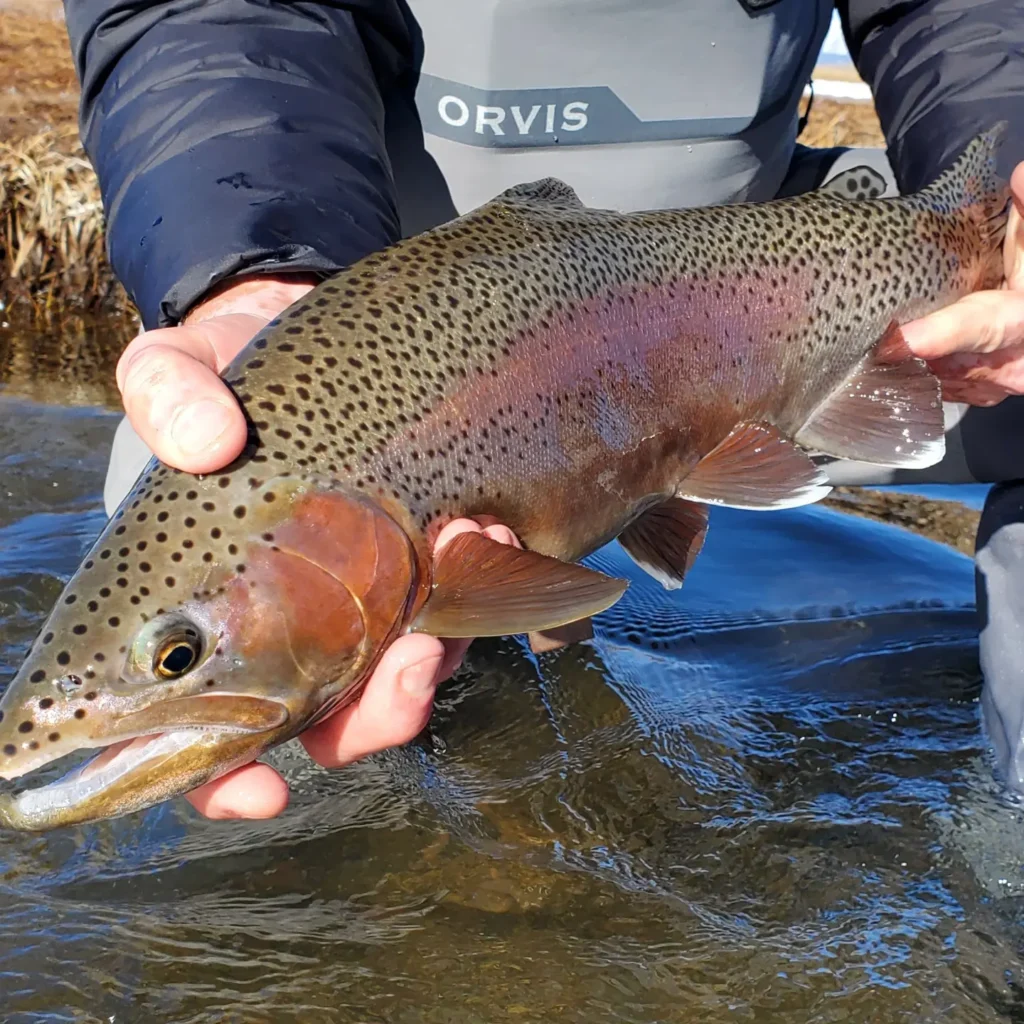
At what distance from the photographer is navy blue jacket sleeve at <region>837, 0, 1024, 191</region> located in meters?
3.47

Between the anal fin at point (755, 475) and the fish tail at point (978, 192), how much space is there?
0.89 m

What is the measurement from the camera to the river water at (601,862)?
8.25 ft

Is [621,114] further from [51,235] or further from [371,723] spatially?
[51,235]

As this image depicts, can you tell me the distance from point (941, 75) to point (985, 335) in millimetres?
1180

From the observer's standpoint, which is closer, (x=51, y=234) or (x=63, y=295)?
(x=51, y=234)

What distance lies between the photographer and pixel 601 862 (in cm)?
300

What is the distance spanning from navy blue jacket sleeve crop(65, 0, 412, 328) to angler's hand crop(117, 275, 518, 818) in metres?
0.24

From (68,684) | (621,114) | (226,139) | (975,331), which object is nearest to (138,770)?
(68,684)

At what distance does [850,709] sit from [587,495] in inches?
72.7

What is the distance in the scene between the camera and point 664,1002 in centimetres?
252

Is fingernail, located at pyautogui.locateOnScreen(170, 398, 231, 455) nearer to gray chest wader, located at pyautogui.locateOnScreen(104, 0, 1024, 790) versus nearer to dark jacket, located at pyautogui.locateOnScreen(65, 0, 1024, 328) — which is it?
dark jacket, located at pyautogui.locateOnScreen(65, 0, 1024, 328)

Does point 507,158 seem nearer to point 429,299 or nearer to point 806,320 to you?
point 806,320

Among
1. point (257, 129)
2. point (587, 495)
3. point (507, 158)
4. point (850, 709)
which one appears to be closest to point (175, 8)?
point (257, 129)

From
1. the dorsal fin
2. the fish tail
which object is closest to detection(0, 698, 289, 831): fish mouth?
the dorsal fin
